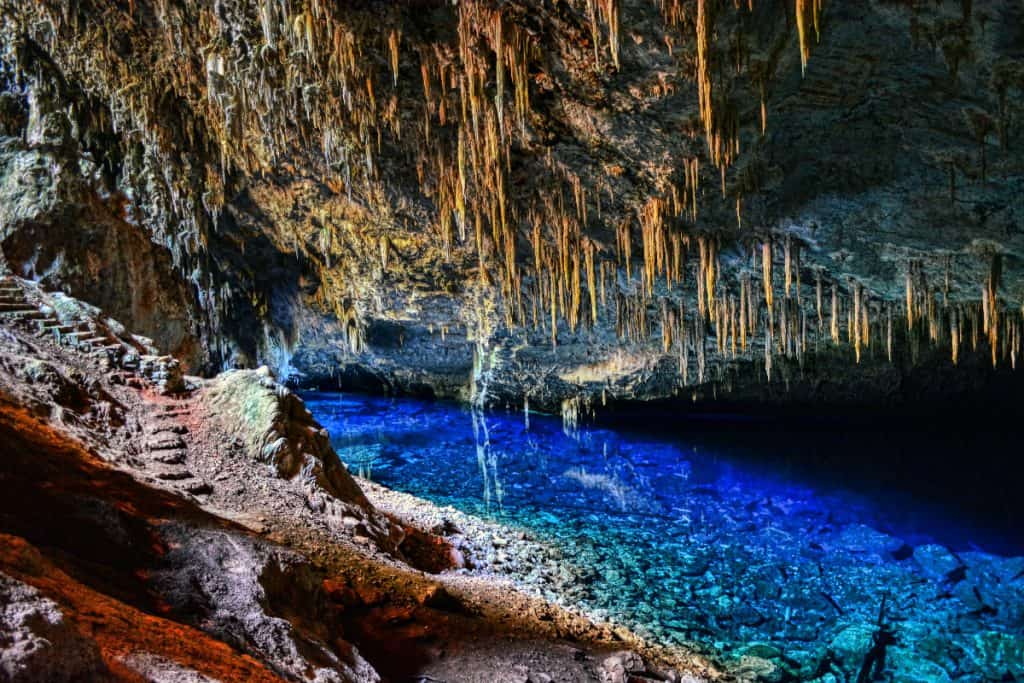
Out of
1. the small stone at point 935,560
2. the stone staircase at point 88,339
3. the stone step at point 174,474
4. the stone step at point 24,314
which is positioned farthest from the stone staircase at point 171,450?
the small stone at point 935,560

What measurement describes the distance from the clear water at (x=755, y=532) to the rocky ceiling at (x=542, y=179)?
1.79m

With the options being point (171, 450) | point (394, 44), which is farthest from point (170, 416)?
point (394, 44)

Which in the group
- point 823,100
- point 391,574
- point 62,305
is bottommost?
point 391,574

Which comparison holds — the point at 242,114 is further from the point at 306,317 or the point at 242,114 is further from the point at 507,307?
the point at 306,317

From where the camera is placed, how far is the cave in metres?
4.99

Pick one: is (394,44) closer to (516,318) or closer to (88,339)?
(88,339)

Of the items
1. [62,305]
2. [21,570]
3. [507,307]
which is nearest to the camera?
[21,570]

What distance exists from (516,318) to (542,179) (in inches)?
216

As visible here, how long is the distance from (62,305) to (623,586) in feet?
26.2

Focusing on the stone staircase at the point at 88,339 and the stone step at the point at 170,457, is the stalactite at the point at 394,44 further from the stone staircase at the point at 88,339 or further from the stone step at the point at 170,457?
the stone staircase at the point at 88,339

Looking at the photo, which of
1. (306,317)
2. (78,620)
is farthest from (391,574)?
(306,317)

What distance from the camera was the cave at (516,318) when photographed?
499 cm

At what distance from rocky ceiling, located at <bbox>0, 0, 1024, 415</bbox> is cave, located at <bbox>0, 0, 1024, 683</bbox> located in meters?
0.06

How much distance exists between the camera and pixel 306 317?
55.3ft
